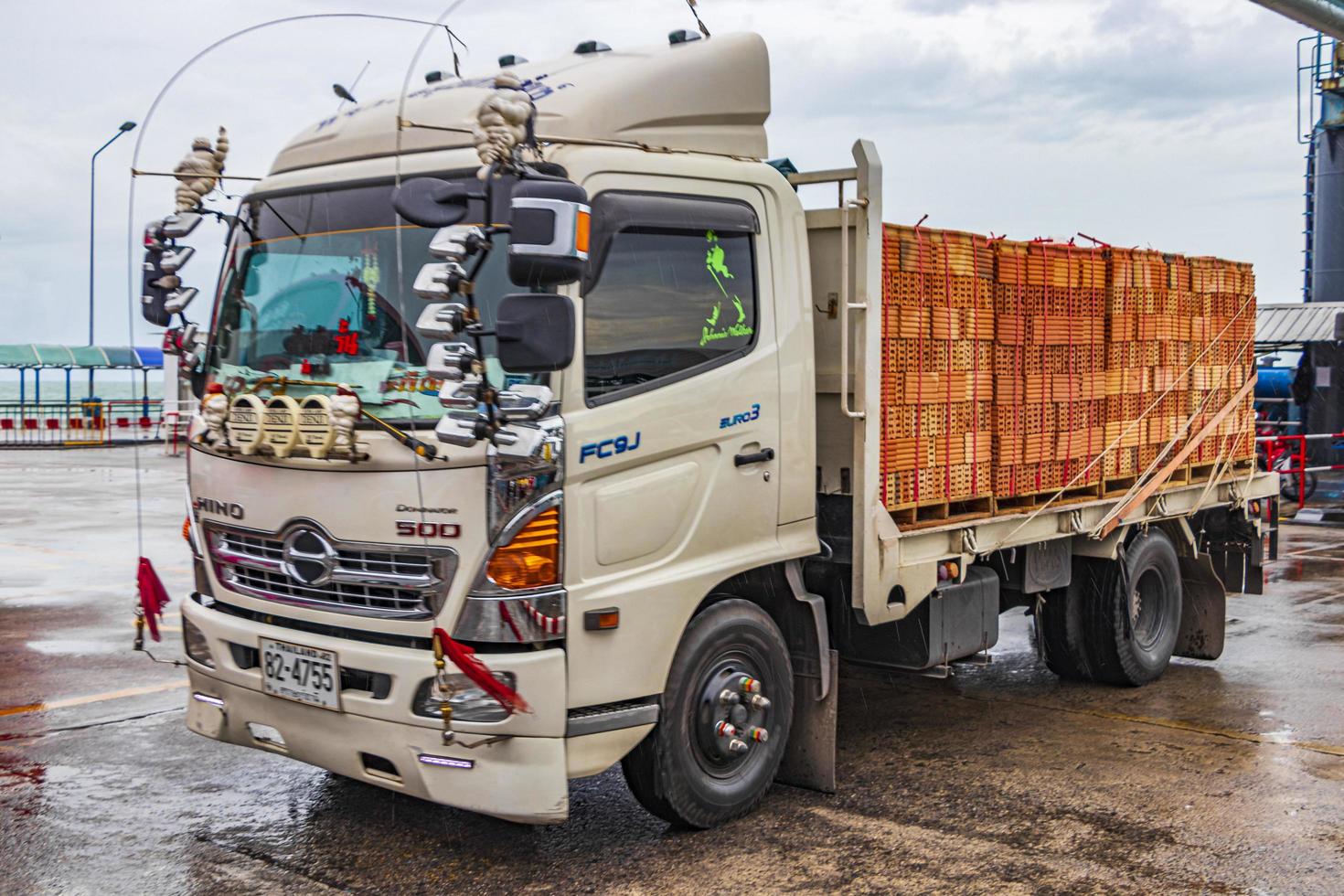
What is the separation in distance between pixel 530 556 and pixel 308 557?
915 mm

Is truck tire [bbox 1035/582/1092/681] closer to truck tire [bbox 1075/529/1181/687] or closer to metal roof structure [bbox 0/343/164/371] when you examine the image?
truck tire [bbox 1075/529/1181/687]

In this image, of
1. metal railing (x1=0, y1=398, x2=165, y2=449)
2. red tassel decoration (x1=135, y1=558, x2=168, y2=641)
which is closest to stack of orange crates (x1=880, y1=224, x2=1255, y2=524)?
red tassel decoration (x1=135, y1=558, x2=168, y2=641)

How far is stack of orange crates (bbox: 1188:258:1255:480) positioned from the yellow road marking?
21.1 feet

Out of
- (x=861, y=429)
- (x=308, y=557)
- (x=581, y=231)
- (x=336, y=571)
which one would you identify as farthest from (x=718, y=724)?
(x=581, y=231)

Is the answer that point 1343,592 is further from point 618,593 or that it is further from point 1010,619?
point 618,593

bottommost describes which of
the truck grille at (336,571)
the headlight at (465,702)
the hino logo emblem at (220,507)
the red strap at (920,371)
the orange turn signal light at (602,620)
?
the headlight at (465,702)

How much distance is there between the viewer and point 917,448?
6.32 m

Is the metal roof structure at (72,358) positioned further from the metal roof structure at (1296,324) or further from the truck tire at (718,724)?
the truck tire at (718,724)

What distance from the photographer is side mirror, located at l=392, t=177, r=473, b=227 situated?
180 inches

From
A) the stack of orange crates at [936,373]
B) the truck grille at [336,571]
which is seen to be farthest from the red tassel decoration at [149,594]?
the stack of orange crates at [936,373]

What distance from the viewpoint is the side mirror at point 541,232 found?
429 centimetres

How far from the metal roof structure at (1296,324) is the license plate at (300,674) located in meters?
21.3

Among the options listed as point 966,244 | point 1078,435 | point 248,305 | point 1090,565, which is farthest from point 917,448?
point 248,305

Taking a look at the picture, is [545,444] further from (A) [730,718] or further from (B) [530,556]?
(A) [730,718]
